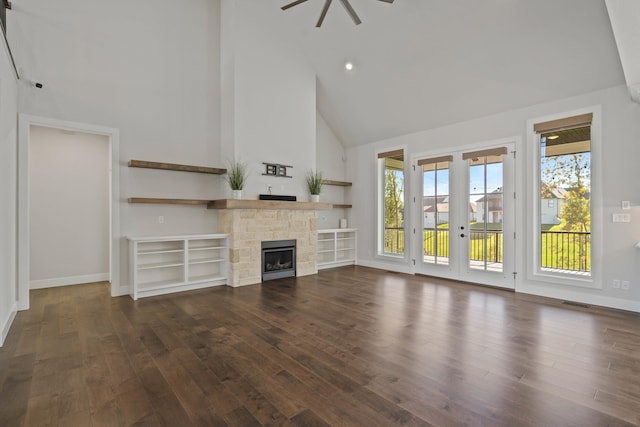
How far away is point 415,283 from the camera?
18.5 feet

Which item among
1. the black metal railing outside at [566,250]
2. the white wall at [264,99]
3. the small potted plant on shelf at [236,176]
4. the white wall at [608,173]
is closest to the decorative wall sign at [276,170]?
the white wall at [264,99]

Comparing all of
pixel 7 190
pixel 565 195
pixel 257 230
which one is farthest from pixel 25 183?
pixel 565 195

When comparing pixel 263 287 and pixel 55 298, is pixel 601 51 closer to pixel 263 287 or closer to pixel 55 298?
pixel 263 287

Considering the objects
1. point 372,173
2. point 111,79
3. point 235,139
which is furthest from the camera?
point 372,173

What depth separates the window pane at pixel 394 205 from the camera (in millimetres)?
6969

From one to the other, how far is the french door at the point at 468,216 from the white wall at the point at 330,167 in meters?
2.11

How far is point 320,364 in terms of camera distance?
2.58 metres

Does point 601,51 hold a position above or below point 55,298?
above

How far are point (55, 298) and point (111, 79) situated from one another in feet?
11.1

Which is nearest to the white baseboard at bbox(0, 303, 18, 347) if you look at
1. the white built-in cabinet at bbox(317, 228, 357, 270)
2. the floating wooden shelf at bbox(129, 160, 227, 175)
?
the floating wooden shelf at bbox(129, 160, 227, 175)

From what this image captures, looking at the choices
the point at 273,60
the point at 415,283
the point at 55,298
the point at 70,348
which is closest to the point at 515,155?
the point at 415,283

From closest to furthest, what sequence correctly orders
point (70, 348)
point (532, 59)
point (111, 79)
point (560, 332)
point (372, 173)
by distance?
point (70, 348) → point (560, 332) → point (532, 59) → point (111, 79) → point (372, 173)

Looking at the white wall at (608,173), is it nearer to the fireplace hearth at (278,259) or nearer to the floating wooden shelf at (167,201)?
the fireplace hearth at (278,259)

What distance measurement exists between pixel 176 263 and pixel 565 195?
243 inches
